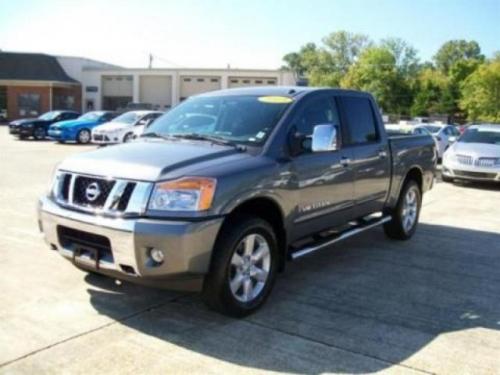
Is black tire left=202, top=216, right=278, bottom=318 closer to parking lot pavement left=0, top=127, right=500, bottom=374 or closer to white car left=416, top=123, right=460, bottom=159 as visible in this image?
parking lot pavement left=0, top=127, right=500, bottom=374

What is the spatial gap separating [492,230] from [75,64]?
55.0 m

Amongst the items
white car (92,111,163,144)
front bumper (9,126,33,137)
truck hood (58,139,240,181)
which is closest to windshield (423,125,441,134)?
white car (92,111,163,144)

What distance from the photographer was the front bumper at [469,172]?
13.7m

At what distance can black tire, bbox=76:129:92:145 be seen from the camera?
2552cm

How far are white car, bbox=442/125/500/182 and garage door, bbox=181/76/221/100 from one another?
45058 millimetres

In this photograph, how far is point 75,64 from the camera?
57719mm

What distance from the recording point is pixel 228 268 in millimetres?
4422

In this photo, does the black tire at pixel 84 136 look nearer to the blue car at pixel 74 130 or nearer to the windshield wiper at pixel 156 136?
the blue car at pixel 74 130

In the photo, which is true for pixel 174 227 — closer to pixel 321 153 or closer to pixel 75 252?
pixel 75 252

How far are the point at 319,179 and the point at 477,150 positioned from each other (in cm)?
994

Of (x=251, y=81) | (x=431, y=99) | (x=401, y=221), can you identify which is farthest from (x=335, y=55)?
(x=401, y=221)

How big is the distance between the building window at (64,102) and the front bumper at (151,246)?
177 ft

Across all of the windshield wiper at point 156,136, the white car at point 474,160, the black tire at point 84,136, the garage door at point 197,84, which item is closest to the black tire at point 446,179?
the white car at point 474,160

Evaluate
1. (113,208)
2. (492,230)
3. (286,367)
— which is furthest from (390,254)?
(113,208)
